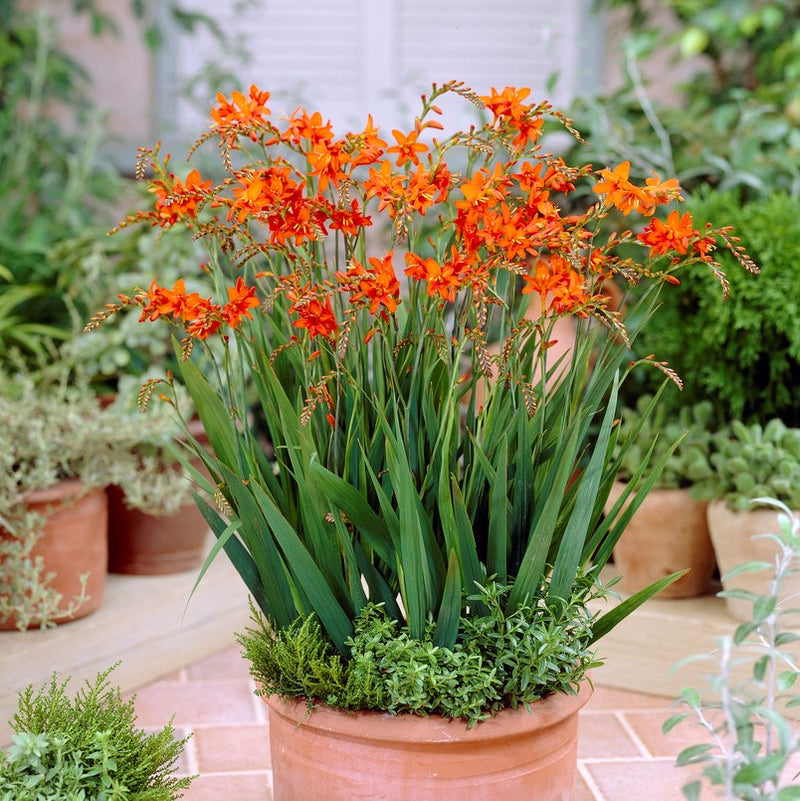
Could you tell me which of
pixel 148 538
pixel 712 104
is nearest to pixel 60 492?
pixel 148 538

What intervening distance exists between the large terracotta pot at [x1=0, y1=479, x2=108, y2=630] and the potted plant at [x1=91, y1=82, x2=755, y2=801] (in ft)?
3.09

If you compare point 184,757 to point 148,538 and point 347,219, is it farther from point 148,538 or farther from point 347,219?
point 347,219

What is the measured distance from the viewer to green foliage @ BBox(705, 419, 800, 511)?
222 centimetres

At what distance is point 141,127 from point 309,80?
2.20ft

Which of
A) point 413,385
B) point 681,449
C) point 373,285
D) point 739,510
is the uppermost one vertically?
point 373,285

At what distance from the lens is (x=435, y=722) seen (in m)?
1.33

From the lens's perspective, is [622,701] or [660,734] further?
[622,701]

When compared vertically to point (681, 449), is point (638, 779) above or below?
below

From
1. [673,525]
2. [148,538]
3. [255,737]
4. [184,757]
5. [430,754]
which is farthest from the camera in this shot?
[148,538]

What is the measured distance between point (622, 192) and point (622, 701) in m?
1.43

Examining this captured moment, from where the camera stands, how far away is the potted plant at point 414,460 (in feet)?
4.13

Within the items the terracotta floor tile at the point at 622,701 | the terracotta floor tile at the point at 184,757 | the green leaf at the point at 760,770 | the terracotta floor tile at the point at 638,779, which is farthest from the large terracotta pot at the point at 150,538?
the green leaf at the point at 760,770

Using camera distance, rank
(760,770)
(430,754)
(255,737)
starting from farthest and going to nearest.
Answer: (255,737) → (430,754) → (760,770)

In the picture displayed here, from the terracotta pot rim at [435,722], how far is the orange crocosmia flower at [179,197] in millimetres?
650
